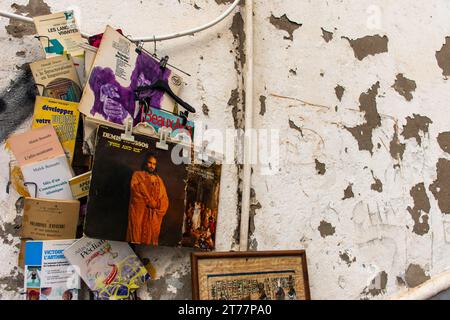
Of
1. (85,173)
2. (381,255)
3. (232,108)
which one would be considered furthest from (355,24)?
(85,173)

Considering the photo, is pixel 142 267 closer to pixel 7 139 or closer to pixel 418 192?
pixel 7 139

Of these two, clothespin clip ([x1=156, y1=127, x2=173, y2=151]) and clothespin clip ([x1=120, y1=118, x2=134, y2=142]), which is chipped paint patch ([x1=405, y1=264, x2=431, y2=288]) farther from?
clothespin clip ([x1=120, y1=118, x2=134, y2=142])

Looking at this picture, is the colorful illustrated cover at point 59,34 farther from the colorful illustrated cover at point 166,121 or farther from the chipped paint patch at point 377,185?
the chipped paint patch at point 377,185

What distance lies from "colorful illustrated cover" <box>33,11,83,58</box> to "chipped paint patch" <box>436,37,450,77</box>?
1.60 metres

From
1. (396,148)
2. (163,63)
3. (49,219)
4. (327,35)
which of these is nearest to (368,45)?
(327,35)

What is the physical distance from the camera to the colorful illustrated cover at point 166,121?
133 cm

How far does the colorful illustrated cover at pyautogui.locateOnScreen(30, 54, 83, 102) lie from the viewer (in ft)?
4.07

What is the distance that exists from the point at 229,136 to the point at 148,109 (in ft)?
1.00

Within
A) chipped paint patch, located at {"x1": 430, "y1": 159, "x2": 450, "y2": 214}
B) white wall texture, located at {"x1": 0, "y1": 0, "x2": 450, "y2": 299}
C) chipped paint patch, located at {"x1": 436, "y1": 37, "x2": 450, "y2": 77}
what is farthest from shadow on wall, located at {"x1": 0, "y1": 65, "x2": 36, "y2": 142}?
chipped paint patch, located at {"x1": 436, "y1": 37, "x2": 450, "y2": 77}

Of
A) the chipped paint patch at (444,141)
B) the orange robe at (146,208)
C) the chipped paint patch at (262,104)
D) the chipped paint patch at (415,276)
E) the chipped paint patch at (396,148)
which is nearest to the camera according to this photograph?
the orange robe at (146,208)

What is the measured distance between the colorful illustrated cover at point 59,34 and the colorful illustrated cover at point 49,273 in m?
0.54

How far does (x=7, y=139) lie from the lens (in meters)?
1.20

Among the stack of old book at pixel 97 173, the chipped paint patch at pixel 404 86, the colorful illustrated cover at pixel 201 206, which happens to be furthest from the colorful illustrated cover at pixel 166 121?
the chipped paint patch at pixel 404 86

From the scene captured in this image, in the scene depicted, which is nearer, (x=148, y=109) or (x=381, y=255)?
(x=148, y=109)
